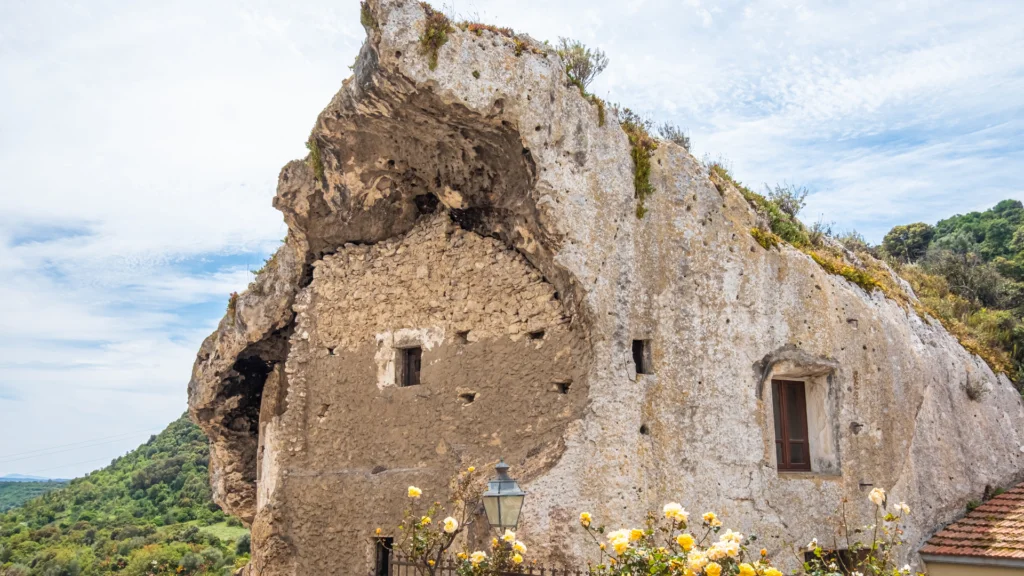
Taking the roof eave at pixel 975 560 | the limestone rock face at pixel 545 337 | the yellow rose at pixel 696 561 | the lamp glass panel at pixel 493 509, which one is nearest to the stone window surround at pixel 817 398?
the limestone rock face at pixel 545 337

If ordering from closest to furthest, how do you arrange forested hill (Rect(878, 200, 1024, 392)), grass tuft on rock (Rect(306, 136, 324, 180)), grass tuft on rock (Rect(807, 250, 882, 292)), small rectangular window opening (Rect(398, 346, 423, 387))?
grass tuft on rock (Rect(306, 136, 324, 180))
small rectangular window opening (Rect(398, 346, 423, 387))
grass tuft on rock (Rect(807, 250, 882, 292))
forested hill (Rect(878, 200, 1024, 392))

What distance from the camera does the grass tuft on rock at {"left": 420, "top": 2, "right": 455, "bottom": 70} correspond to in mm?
8961

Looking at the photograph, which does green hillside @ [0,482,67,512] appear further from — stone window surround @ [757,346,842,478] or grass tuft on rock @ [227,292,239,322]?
stone window surround @ [757,346,842,478]

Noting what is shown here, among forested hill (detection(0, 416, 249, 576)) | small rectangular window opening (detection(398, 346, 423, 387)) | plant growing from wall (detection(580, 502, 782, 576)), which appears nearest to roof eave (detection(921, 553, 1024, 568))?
plant growing from wall (detection(580, 502, 782, 576))

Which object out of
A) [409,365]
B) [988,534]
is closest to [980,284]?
[988,534]

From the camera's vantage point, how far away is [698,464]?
31.7 ft

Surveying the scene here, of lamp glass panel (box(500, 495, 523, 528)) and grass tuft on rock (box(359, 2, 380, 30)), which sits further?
grass tuft on rock (box(359, 2, 380, 30))

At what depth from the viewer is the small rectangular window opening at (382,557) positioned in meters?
10.6

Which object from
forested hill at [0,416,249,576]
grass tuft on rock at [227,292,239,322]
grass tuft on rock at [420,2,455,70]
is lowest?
forested hill at [0,416,249,576]

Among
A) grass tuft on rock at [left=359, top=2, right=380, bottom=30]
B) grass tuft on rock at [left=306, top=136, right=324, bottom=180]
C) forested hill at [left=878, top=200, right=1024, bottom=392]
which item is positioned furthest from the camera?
forested hill at [left=878, top=200, right=1024, bottom=392]

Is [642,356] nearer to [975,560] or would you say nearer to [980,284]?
[975,560]

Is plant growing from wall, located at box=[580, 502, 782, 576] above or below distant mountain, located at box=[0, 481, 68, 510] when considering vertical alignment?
above

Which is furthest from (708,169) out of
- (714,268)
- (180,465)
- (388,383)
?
(180,465)

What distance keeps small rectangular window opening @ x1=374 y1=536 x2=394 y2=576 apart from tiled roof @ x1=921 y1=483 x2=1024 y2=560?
6.96 meters
